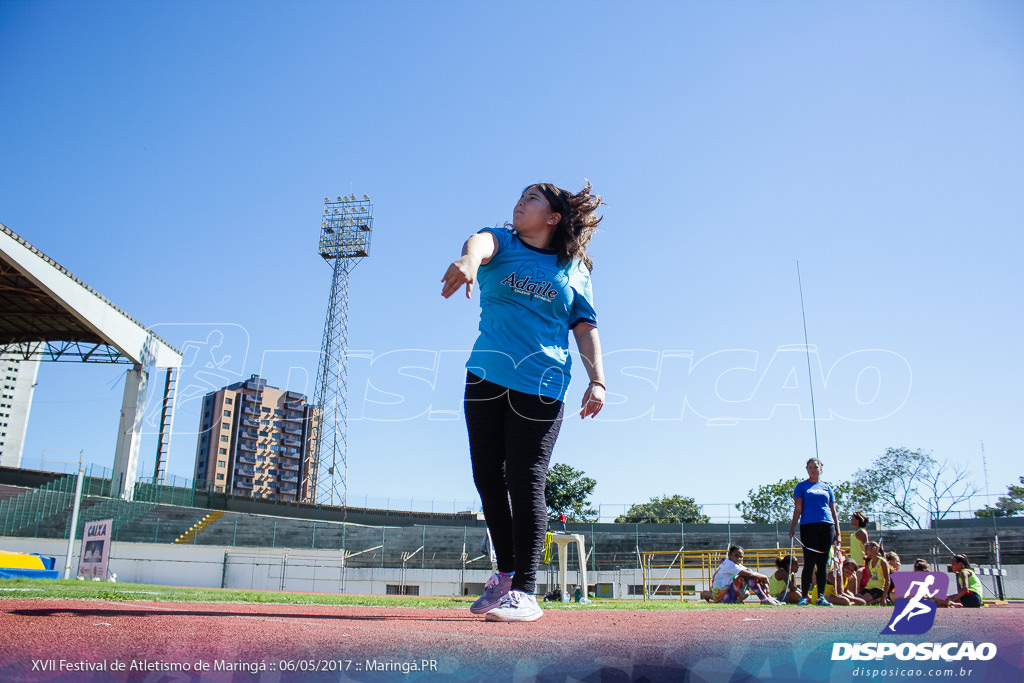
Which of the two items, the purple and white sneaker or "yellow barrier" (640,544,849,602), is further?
"yellow barrier" (640,544,849,602)

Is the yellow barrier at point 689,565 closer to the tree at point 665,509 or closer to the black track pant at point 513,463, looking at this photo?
the black track pant at point 513,463

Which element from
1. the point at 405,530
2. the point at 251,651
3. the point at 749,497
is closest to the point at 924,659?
the point at 251,651

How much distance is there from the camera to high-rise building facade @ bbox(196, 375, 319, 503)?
365 ft

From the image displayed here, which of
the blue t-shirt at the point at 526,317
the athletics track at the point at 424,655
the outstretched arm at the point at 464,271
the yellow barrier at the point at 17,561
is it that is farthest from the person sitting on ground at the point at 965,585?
the yellow barrier at the point at 17,561

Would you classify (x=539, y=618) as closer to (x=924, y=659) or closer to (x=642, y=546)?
(x=924, y=659)

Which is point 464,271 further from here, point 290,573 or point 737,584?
point 290,573

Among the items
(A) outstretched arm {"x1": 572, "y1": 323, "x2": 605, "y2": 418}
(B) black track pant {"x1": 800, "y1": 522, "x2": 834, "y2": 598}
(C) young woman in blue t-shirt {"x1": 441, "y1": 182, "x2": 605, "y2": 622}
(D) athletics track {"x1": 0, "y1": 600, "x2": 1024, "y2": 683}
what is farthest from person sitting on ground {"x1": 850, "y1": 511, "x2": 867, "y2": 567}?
(D) athletics track {"x1": 0, "y1": 600, "x2": 1024, "y2": 683}

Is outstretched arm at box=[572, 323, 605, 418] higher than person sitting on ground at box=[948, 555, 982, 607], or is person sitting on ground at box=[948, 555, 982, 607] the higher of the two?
outstretched arm at box=[572, 323, 605, 418]

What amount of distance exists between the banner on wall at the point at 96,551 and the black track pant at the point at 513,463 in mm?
13338

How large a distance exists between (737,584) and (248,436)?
11289cm

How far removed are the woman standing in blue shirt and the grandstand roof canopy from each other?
21.7 meters

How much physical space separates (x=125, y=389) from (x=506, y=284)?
27.9 meters

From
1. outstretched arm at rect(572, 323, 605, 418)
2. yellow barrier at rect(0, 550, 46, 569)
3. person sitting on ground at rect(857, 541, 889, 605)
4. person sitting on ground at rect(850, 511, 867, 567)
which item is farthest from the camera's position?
yellow barrier at rect(0, 550, 46, 569)

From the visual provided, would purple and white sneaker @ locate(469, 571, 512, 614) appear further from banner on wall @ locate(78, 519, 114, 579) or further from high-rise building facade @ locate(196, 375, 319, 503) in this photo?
high-rise building facade @ locate(196, 375, 319, 503)
